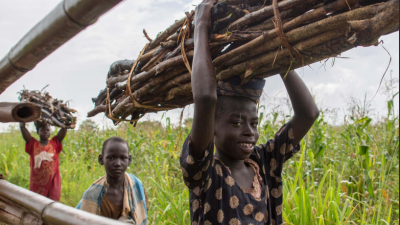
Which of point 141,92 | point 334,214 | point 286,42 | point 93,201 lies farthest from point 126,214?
point 286,42

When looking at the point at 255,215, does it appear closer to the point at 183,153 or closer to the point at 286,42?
the point at 183,153

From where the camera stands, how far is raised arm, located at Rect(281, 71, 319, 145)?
181 centimetres

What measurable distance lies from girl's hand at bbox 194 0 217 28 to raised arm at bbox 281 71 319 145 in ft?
2.11

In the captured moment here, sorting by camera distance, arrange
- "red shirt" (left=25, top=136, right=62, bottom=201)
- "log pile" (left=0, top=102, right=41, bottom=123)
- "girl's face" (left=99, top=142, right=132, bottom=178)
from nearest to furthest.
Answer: "log pile" (left=0, top=102, right=41, bottom=123) → "girl's face" (left=99, top=142, right=132, bottom=178) → "red shirt" (left=25, top=136, right=62, bottom=201)

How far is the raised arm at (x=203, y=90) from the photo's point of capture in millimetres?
1335

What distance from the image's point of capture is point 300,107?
183 centimetres

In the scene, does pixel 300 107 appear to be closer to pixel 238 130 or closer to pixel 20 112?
pixel 238 130

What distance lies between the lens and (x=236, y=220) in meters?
1.51

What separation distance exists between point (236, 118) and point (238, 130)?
0.20 ft

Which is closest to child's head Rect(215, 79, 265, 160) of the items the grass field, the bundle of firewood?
the grass field

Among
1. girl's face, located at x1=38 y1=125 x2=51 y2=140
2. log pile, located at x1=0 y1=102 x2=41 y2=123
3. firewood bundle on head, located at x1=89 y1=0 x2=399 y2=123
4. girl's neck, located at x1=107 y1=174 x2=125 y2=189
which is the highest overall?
girl's face, located at x1=38 y1=125 x2=51 y2=140

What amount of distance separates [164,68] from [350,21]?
0.95 m

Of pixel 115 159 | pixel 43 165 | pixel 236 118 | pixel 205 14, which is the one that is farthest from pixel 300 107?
pixel 43 165

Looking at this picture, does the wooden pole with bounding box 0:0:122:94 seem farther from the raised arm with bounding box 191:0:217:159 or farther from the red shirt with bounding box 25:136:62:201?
the red shirt with bounding box 25:136:62:201
